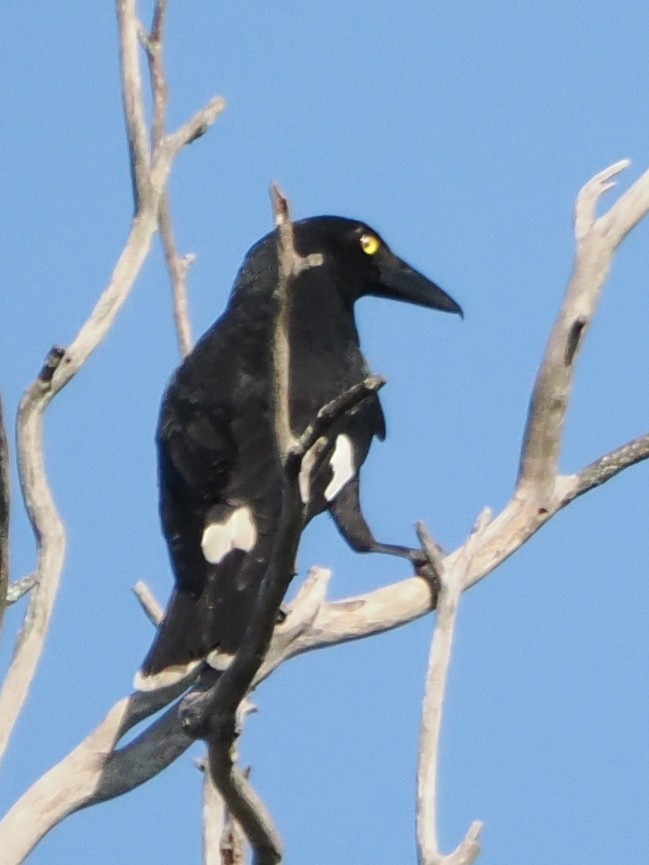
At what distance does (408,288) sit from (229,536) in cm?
201

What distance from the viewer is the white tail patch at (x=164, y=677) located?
163 inches

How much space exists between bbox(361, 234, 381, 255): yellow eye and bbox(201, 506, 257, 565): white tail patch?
1.88 metres

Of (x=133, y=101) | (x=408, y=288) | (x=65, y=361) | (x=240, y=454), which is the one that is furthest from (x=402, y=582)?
(x=408, y=288)

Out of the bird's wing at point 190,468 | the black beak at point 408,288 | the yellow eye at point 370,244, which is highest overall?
the yellow eye at point 370,244

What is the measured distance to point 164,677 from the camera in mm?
4156

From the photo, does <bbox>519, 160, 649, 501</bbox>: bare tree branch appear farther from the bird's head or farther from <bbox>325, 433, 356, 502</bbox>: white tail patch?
the bird's head

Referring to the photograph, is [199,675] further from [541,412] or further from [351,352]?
[351,352]

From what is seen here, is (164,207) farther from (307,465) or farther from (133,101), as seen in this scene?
(307,465)

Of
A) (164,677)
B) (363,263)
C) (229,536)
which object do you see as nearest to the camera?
(164,677)

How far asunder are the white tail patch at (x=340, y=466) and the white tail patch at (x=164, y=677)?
2.86 feet

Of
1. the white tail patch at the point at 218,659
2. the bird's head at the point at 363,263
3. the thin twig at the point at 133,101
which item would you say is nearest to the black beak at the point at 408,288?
the bird's head at the point at 363,263

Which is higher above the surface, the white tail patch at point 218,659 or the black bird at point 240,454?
the black bird at point 240,454

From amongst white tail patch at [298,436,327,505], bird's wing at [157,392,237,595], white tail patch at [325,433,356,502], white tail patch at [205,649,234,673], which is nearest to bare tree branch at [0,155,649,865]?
white tail patch at [205,649,234,673]

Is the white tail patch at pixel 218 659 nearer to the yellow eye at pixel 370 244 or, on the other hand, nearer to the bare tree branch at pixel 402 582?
the bare tree branch at pixel 402 582
